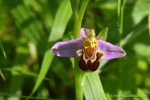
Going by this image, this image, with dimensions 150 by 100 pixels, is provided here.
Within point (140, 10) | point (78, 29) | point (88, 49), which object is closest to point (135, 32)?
point (140, 10)

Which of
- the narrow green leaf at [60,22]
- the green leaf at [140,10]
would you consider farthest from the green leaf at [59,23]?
the green leaf at [140,10]

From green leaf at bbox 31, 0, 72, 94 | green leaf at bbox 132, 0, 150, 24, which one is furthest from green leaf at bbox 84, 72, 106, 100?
green leaf at bbox 132, 0, 150, 24

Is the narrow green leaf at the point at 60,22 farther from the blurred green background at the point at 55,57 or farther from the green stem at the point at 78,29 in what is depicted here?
the green stem at the point at 78,29

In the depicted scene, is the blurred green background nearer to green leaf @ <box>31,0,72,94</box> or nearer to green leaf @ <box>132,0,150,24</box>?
green leaf @ <box>132,0,150,24</box>

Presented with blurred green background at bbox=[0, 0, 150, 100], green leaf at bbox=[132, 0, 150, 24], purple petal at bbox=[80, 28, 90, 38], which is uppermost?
purple petal at bbox=[80, 28, 90, 38]

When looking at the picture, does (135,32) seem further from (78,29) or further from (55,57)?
(78,29)

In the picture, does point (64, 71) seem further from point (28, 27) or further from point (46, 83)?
point (28, 27)

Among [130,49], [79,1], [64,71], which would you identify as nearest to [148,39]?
[130,49]
